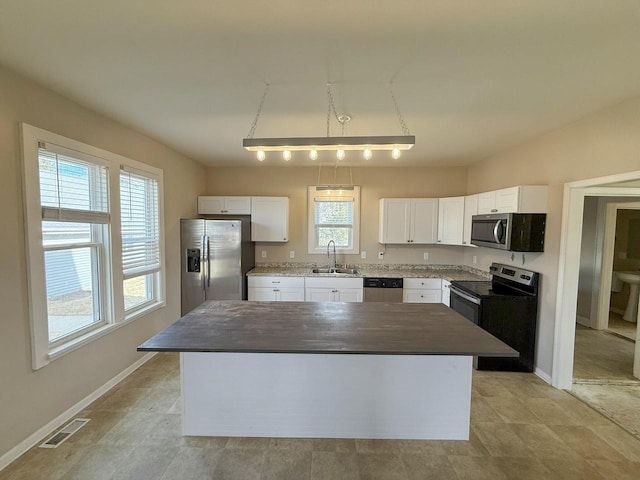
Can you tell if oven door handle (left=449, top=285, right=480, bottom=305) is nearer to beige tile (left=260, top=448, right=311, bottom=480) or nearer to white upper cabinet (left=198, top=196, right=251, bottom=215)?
beige tile (left=260, top=448, right=311, bottom=480)

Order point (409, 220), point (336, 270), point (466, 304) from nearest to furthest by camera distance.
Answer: point (466, 304), point (409, 220), point (336, 270)

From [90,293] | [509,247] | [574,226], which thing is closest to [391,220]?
[509,247]

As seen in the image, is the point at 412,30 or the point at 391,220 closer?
the point at 412,30

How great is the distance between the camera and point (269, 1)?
4.17 ft

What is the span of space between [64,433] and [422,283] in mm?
4017

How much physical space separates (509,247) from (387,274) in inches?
66.1

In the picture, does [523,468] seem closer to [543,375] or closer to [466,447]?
[466,447]

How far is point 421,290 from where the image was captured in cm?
414

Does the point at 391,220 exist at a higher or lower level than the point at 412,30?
lower

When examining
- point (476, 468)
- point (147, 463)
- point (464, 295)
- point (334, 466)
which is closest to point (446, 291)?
point (464, 295)

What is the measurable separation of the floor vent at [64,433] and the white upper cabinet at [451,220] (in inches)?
177

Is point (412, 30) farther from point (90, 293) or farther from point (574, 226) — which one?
point (90, 293)

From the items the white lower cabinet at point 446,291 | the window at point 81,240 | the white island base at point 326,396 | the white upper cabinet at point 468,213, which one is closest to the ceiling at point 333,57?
the window at point 81,240

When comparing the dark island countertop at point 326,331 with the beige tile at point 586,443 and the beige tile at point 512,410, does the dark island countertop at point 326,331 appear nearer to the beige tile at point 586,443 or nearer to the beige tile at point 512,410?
the beige tile at point 512,410
